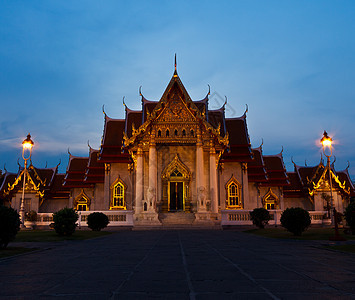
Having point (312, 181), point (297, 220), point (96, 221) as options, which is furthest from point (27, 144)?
point (312, 181)

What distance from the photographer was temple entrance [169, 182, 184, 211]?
31.7 m

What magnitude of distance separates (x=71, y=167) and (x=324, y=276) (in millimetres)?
38561

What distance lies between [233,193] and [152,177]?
1029cm

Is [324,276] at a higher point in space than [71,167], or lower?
lower

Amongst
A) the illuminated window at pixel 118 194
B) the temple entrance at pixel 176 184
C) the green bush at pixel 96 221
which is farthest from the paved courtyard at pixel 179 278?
the illuminated window at pixel 118 194

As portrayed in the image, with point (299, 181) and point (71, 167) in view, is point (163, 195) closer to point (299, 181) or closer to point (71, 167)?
point (71, 167)

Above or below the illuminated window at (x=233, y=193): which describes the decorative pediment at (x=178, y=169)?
above

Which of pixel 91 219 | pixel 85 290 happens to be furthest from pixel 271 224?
pixel 85 290

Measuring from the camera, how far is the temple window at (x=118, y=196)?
35500 millimetres

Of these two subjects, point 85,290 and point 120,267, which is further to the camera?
point 120,267

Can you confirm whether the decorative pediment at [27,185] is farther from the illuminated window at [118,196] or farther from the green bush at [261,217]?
the green bush at [261,217]

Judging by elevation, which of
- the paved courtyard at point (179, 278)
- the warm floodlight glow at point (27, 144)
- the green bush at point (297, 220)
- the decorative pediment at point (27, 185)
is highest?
the warm floodlight glow at point (27, 144)

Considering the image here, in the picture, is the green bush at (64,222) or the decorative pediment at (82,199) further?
the decorative pediment at (82,199)

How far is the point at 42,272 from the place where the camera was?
22.4ft
